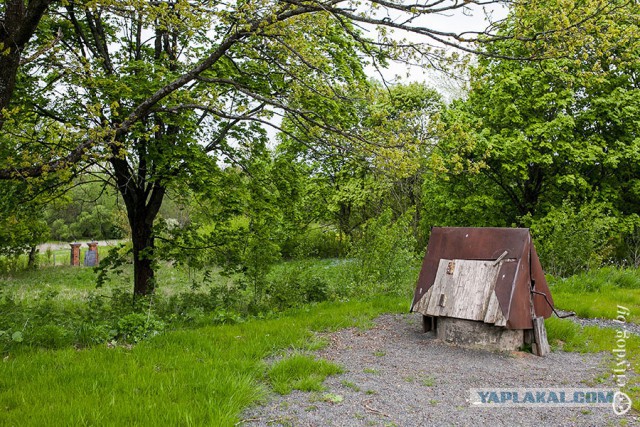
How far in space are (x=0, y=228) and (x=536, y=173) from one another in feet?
56.9

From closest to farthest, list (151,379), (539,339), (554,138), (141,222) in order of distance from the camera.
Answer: (151,379) < (539,339) < (141,222) < (554,138)

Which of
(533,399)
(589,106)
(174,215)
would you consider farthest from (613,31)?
(174,215)

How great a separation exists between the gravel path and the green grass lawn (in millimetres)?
434

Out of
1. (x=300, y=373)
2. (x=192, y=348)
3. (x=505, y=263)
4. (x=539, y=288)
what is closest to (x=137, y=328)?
(x=192, y=348)

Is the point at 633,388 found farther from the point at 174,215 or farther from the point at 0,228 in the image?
the point at 174,215

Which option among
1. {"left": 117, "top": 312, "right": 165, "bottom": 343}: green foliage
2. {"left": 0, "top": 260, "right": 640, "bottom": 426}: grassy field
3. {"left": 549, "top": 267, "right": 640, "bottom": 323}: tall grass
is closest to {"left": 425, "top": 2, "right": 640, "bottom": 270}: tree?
{"left": 549, "top": 267, "right": 640, "bottom": 323}: tall grass

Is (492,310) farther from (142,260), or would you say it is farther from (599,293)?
(142,260)

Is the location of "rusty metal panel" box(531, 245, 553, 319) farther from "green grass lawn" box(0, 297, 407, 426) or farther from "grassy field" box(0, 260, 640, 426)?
"green grass lawn" box(0, 297, 407, 426)

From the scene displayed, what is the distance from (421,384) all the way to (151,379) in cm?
286

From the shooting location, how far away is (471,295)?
638cm

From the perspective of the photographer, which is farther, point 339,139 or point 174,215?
point 174,215

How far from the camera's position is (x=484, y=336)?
20.8 ft

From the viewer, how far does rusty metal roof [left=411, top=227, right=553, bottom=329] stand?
6133 millimetres

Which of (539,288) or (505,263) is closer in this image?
(505,263)
